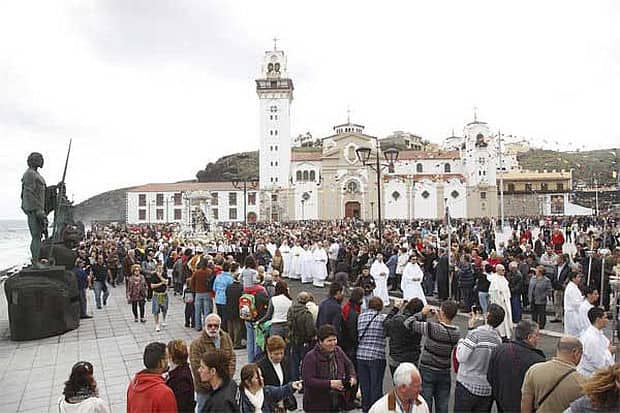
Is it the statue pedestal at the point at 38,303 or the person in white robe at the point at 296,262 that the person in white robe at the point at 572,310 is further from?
the person in white robe at the point at 296,262

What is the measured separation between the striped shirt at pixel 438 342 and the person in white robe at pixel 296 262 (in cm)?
1428

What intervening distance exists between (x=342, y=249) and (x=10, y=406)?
505 inches

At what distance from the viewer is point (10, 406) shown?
20.9ft

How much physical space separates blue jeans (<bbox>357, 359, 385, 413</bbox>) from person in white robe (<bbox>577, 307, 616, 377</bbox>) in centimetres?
203

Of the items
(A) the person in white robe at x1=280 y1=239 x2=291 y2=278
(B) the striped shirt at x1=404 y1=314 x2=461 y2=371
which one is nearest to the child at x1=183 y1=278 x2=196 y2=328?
(B) the striped shirt at x1=404 y1=314 x2=461 y2=371

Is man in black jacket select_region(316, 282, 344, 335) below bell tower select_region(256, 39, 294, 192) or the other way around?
below

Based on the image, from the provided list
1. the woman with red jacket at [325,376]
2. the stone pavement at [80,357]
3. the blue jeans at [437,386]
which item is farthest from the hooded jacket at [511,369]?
the stone pavement at [80,357]

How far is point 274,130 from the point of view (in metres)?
76.6

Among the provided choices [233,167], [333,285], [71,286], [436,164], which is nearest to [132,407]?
[333,285]

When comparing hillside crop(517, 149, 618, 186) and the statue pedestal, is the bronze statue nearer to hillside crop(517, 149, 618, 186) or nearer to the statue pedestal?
the statue pedestal

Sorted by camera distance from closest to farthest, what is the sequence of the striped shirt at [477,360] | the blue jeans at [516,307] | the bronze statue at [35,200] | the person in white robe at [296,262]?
the striped shirt at [477,360], the bronze statue at [35,200], the blue jeans at [516,307], the person in white robe at [296,262]

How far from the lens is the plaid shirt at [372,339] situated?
568 cm

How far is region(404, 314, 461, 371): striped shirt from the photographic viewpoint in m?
5.00

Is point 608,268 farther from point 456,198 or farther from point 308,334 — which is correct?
point 456,198
